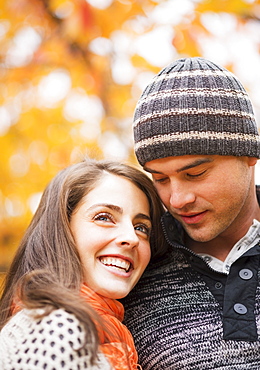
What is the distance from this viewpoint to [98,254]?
189 cm

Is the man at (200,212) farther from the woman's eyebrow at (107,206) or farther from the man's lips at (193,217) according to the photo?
the woman's eyebrow at (107,206)

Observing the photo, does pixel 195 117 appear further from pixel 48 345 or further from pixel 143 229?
pixel 48 345

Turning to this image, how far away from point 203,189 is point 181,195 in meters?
0.08

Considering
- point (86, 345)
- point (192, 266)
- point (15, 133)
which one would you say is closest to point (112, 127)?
point (15, 133)

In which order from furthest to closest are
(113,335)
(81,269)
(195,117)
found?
(195,117) < (81,269) < (113,335)

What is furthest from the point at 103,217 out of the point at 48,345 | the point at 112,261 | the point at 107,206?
the point at 48,345

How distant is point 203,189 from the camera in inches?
77.6

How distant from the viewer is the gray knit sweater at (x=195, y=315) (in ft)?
6.11

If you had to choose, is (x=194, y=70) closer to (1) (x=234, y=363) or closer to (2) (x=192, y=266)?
(2) (x=192, y=266)

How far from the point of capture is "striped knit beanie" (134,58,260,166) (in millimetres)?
1960

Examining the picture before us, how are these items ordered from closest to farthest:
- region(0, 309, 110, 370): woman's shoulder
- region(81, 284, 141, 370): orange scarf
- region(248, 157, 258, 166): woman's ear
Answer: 1. region(0, 309, 110, 370): woman's shoulder
2. region(81, 284, 141, 370): orange scarf
3. region(248, 157, 258, 166): woman's ear

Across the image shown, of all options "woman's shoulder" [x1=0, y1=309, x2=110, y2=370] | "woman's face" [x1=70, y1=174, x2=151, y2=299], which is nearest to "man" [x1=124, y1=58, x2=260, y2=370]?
"woman's face" [x1=70, y1=174, x2=151, y2=299]

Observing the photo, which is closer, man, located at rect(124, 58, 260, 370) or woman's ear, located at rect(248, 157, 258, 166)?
man, located at rect(124, 58, 260, 370)

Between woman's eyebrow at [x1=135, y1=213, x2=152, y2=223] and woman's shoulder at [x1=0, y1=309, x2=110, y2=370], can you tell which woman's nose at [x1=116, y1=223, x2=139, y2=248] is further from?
woman's shoulder at [x1=0, y1=309, x2=110, y2=370]
